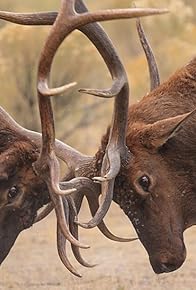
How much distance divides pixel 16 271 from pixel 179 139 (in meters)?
6.31

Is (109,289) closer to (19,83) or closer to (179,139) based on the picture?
(179,139)

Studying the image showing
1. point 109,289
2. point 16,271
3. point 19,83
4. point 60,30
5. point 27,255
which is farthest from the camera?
point 19,83

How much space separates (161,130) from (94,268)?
19.9ft

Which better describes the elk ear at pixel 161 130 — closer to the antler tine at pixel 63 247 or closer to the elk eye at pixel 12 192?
the antler tine at pixel 63 247

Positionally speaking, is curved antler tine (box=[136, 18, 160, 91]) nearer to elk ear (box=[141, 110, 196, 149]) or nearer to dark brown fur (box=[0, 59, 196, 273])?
Answer: dark brown fur (box=[0, 59, 196, 273])

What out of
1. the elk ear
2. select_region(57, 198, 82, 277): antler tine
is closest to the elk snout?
select_region(57, 198, 82, 277): antler tine

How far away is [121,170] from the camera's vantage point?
10203mm

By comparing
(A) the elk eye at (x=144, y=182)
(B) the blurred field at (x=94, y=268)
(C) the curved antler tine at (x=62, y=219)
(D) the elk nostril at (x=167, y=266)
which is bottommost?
(B) the blurred field at (x=94, y=268)

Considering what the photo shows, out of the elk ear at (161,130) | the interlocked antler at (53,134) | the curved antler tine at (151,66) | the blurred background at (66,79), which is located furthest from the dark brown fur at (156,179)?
the blurred background at (66,79)

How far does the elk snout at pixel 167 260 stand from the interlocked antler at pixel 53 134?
568 mm

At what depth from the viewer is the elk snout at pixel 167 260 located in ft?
33.6

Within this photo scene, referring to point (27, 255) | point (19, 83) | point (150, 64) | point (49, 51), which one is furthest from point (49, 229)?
point (49, 51)

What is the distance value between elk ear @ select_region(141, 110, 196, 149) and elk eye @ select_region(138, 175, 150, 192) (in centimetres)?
26

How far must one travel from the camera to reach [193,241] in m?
18.1
